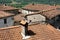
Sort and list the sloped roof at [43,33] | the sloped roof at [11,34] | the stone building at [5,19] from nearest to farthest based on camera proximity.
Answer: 1. the sloped roof at [43,33]
2. the sloped roof at [11,34]
3. the stone building at [5,19]

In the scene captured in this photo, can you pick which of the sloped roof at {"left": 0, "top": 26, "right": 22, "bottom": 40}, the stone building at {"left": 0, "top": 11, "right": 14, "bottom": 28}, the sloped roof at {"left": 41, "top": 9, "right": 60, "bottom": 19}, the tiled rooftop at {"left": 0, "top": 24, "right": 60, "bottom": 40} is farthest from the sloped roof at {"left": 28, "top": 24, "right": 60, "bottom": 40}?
the sloped roof at {"left": 41, "top": 9, "right": 60, "bottom": 19}

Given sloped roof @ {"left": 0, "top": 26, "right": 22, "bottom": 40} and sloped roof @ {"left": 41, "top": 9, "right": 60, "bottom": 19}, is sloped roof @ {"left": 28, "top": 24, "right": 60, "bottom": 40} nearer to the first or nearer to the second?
sloped roof @ {"left": 0, "top": 26, "right": 22, "bottom": 40}

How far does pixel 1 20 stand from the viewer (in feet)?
111

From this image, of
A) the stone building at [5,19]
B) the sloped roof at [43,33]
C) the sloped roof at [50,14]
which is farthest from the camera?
the sloped roof at [50,14]

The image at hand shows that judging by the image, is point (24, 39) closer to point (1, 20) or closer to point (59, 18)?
point (1, 20)

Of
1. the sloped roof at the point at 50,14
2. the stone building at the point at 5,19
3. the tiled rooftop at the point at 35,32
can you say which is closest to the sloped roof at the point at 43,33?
the tiled rooftop at the point at 35,32

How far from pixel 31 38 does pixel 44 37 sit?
4.11 ft

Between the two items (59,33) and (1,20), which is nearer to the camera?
(59,33)

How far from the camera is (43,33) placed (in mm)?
18312

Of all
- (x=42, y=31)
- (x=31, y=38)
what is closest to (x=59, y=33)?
(x=42, y=31)

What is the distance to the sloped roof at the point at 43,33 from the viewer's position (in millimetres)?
17462

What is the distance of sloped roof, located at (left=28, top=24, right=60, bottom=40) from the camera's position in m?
17.5

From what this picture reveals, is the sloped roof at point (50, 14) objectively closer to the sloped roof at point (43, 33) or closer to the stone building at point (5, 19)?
the stone building at point (5, 19)

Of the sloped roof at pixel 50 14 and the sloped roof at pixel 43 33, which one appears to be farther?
the sloped roof at pixel 50 14
